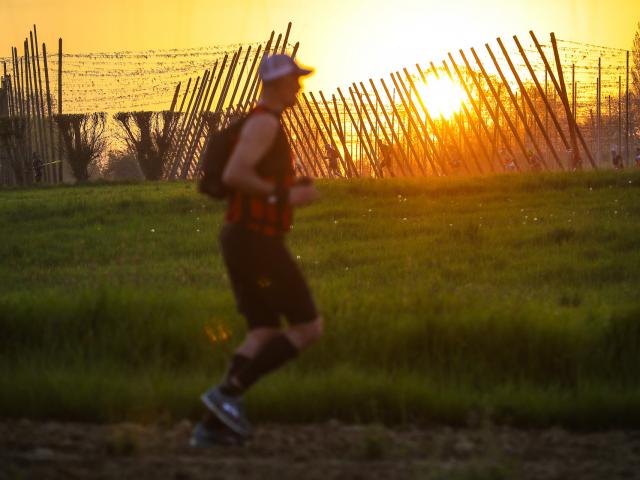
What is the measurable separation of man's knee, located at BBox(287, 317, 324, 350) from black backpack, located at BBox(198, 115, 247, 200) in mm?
774

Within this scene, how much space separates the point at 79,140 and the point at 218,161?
156ft

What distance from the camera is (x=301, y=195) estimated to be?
6.41 m

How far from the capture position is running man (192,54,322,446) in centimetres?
641

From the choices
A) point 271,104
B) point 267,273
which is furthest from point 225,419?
point 271,104

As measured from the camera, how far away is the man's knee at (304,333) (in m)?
6.63

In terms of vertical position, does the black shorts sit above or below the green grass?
above

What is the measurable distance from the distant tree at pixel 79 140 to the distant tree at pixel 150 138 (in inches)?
52.1

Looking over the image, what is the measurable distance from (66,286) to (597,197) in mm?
12035

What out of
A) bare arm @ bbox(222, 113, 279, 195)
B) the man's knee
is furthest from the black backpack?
the man's knee

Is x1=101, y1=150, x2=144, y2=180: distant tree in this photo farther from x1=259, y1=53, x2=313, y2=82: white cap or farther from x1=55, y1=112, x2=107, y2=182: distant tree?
x1=259, y1=53, x2=313, y2=82: white cap

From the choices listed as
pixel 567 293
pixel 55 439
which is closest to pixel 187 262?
pixel 567 293

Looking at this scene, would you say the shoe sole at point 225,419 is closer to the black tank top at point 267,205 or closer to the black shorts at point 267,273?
the black shorts at point 267,273

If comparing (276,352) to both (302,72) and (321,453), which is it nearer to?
(321,453)

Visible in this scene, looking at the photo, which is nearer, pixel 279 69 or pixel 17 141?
pixel 279 69
